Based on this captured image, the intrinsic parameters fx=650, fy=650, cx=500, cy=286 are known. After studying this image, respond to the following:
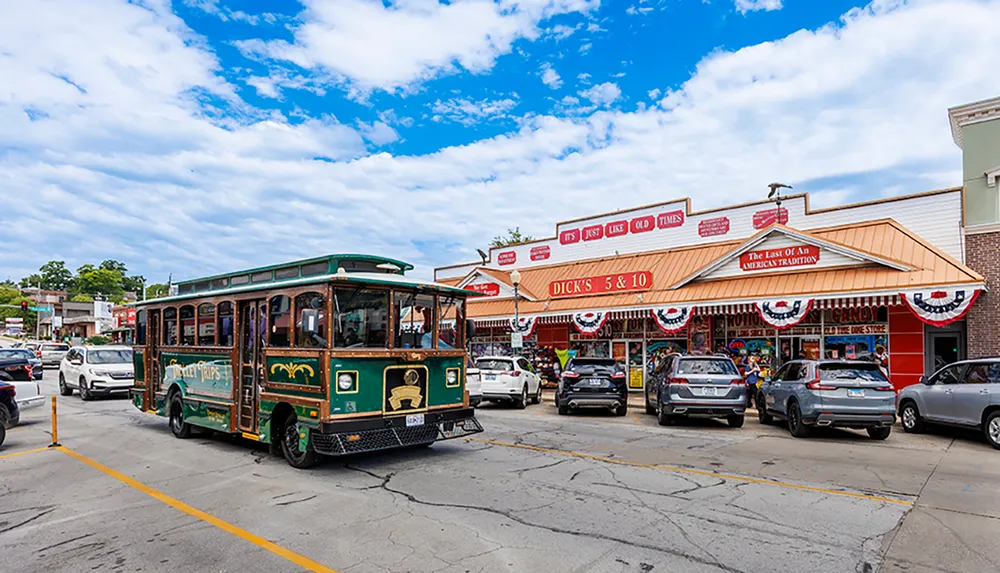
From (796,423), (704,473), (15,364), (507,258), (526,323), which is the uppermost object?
(507,258)

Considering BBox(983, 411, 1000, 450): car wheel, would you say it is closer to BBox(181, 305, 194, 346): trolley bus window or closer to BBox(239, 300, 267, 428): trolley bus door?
BBox(239, 300, 267, 428): trolley bus door

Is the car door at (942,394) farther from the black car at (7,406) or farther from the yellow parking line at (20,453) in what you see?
the black car at (7,406)

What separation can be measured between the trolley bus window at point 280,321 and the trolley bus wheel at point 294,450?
112 cm

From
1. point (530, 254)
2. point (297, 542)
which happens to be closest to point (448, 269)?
point (530, 254)

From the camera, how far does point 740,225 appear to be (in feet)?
75.4

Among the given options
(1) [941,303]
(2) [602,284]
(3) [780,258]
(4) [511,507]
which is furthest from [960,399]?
(2) [602,284]

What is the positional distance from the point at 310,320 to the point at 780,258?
52.2ft

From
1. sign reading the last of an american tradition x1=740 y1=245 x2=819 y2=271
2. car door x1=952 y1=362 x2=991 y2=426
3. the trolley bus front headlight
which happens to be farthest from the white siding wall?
the trolley bus front headlight

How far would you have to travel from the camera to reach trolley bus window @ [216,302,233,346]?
36.6ft

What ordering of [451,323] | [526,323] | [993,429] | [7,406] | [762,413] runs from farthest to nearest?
[526,323] < [762,413] < [7,406] < [993,429] < [451,323]

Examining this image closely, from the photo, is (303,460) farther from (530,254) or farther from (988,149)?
(530,254)

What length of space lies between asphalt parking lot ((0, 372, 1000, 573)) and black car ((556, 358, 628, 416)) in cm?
458

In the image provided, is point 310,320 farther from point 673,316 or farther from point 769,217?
point 769,217

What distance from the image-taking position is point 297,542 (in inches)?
234
